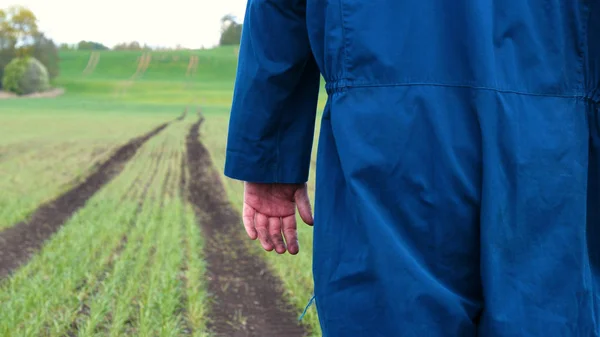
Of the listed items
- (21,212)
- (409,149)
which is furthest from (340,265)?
(21,212)

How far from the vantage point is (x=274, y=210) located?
1.89 metres

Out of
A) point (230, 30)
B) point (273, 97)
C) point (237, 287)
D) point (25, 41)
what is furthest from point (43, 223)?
point (230, 30)

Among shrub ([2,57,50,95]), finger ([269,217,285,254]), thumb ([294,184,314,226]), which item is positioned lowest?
shrub ([2,57,50,95])

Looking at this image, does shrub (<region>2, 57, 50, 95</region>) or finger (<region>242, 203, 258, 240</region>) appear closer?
finger (<region>242, 203, 258, 240</region>)

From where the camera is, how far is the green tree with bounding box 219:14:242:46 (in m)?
105

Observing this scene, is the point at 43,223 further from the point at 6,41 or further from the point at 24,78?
the point at 6,41

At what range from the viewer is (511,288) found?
1.35 metres

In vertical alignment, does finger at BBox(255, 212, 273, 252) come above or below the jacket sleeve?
below

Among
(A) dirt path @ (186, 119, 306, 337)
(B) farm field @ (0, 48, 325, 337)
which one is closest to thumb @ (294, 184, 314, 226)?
(B) farm field @ (0, 48, 325, 337)

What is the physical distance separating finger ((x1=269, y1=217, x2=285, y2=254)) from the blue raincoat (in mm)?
439

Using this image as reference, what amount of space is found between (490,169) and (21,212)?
8135 millimetres

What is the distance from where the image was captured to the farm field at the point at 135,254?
4461mm

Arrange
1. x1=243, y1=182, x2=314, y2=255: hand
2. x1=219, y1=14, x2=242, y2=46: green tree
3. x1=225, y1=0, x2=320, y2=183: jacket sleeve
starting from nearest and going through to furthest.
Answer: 1. x1=225, y1=0, x2=320, y2=183: jacket sleeve
2. x1=243, y1=182, x2=314, y2=255: hand
3. x1=219, y1=14, x2=242, y2=46: green tree

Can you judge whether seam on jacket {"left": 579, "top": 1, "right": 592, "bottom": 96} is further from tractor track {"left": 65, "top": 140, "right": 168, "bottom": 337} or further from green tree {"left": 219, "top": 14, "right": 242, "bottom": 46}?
green tree {"left": 219, "top": 14, "right": 242, "bottom": 46}
